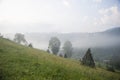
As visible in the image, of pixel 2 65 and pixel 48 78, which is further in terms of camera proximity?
pixel 2 65

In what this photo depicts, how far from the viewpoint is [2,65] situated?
81.5 ft

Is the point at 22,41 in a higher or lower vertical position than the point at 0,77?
higher

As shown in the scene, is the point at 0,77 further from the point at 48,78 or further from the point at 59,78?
the point at 59,78

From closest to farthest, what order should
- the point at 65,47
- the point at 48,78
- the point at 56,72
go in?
the point at 48,78 < the point at 56,72 < the point at 65,47

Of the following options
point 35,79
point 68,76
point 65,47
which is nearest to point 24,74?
point 35,79

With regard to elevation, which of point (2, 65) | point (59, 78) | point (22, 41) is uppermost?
point (22, 41)

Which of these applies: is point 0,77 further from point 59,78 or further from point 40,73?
point 59,78

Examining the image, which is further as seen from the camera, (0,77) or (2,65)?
(2,65)

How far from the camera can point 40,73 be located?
937 inches

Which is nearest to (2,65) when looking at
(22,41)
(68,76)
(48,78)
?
(48,78)

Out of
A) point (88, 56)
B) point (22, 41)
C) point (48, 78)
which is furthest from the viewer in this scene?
point (22, 41)

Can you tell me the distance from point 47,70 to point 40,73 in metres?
2.08

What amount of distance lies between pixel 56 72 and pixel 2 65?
26.8 ft

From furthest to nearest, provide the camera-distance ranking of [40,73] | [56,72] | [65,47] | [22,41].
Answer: [22,41], [65,47], [56,72], [40,73]
